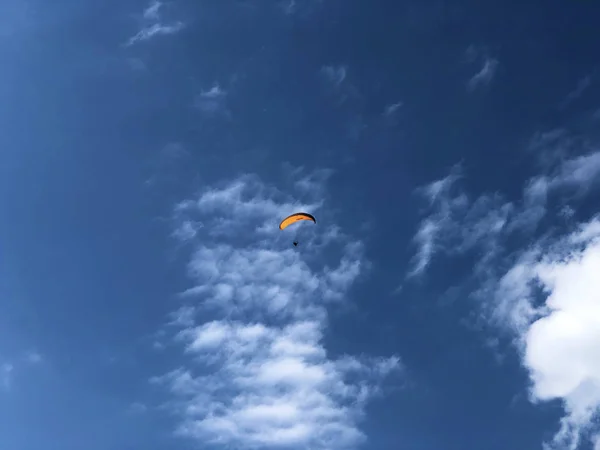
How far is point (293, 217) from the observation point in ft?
553
